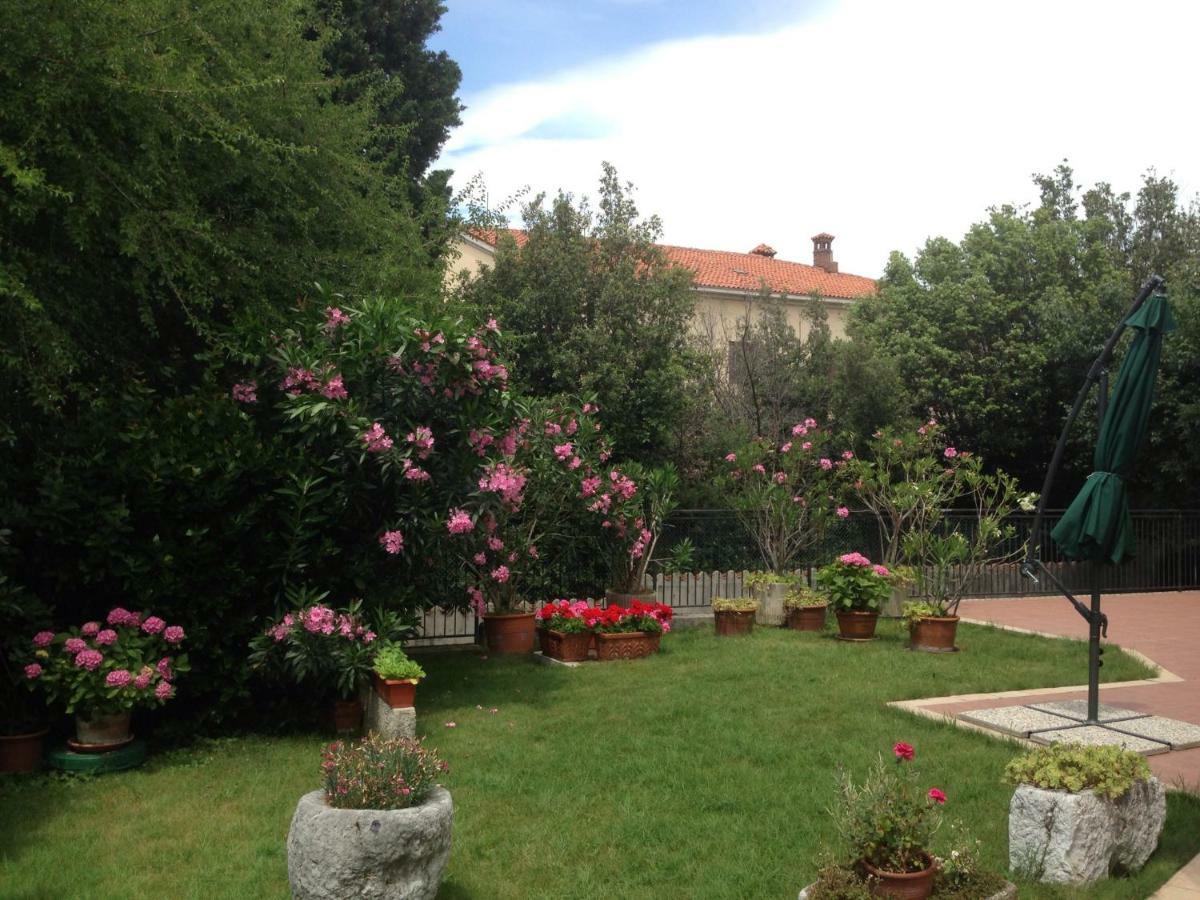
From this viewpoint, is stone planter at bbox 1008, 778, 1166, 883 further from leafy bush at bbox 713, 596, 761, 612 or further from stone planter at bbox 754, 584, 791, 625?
stone planter at bbox 754, 584, 791, 625

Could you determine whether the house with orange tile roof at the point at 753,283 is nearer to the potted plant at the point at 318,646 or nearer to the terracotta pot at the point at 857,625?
the terracotta pot at the point at 857,625

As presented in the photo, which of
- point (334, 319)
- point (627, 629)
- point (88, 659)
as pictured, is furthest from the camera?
point (627, 629)

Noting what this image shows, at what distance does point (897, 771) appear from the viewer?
5.98 meters

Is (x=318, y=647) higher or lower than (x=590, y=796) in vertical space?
higher

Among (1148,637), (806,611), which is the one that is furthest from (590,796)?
(1148,637)

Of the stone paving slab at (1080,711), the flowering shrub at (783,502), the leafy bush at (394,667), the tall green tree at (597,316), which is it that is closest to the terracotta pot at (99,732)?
the leafy bush at (394,667)

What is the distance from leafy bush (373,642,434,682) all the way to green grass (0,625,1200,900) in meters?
0.54

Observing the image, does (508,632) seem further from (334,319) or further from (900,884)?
(900,884)

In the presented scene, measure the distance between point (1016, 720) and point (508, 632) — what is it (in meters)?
5.38

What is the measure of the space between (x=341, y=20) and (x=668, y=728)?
15035 millimetres

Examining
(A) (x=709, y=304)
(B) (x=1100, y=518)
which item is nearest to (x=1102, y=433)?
(B) (x=1100, y=518)

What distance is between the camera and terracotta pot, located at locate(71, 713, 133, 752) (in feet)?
21.1

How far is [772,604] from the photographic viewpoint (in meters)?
12.9

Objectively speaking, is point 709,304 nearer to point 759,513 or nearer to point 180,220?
point 759,513
